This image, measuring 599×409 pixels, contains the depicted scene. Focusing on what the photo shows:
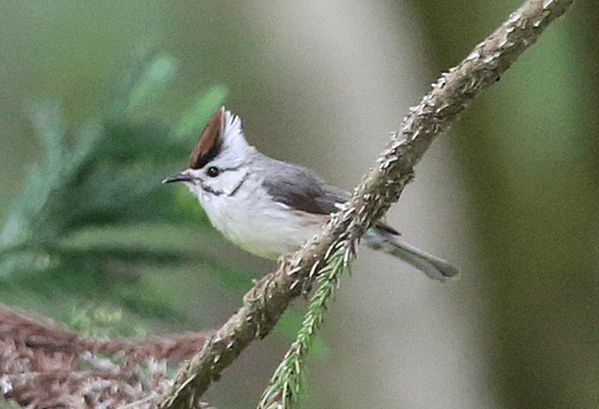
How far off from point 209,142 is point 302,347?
0.69 feet

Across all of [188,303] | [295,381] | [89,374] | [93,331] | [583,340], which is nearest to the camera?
[295,381]

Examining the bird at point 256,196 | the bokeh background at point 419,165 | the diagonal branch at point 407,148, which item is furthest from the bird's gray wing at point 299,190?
the bokeh background at point 419,165

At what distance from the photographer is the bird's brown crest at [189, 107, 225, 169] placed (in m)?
0.51

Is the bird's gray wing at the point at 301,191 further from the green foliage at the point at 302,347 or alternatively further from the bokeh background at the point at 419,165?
the bokeh background at the point at 419,165

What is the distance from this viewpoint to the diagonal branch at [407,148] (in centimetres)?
34

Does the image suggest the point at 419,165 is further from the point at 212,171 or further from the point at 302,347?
the point at 302,347

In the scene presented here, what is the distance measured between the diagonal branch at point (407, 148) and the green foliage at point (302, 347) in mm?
10

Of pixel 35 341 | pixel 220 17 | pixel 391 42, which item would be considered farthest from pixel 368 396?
pixel 35 341

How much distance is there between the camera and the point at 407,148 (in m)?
0.35

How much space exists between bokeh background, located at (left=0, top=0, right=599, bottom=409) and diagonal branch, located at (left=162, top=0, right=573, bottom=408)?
522 mm

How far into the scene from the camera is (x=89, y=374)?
0.49 m

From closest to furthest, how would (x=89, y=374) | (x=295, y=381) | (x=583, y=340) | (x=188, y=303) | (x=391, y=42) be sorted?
(x=295, y=381)
(x=89, y=374)
(x=188, y=303)
(x=391, y=42)
(x=583, y=340)

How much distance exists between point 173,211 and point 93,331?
0.13m

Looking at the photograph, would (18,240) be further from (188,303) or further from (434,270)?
(188,303)
